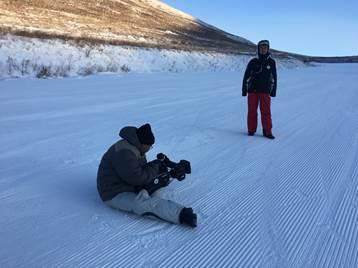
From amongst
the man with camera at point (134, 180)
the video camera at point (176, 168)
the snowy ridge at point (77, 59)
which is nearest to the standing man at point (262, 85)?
the video camera at point (176, 168)

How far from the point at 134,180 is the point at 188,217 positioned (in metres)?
0.61

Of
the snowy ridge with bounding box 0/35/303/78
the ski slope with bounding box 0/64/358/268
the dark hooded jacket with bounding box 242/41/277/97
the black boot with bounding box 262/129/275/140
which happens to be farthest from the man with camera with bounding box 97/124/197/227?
the snowy ridge with bounding box 0/35/303/78

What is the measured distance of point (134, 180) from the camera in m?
4.20

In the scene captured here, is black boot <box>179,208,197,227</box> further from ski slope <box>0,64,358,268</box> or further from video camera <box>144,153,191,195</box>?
video camera <box>144,153,191,195</box>

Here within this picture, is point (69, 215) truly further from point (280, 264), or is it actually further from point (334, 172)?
point (334, 172)

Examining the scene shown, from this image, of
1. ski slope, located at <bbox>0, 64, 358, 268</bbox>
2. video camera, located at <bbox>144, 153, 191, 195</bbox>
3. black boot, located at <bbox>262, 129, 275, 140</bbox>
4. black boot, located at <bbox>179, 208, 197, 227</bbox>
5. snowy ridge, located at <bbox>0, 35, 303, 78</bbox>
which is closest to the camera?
ski slope, located at <bbox>0, 64, 358, 268</bbox>

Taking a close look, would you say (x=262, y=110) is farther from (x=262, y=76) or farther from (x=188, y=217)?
(x=188, y=217)

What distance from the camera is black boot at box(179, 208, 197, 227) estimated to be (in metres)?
3.97

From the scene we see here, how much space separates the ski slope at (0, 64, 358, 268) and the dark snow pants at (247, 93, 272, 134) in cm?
32

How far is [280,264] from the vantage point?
347cm

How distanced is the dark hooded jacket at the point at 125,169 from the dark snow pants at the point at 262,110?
3722mm

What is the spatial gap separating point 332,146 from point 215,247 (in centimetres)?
405

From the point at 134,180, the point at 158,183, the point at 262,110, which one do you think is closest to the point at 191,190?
the point at 158,183

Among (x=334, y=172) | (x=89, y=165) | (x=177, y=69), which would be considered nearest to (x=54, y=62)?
(x=177, y=69)
